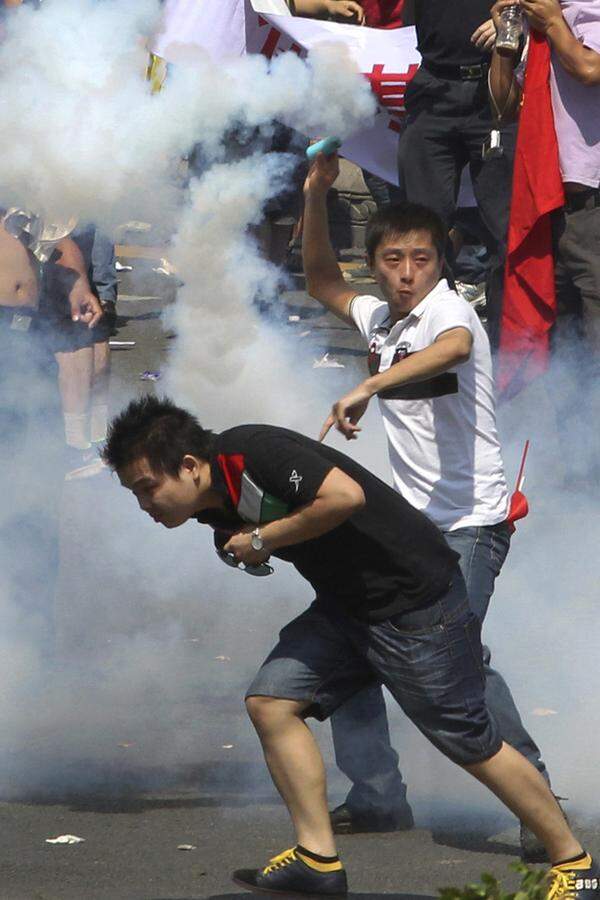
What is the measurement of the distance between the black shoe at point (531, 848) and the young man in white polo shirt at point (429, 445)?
17cm

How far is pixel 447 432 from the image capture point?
4262 millimetres

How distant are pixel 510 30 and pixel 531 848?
10.0 ft

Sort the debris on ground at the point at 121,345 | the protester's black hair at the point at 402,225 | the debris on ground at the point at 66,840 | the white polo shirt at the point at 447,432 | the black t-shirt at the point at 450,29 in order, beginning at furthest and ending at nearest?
the debris on ground at the point at 121,345, the black t-shirt at the point at 450,29, the protester's black hair at the point at 402,225, the white polo shirt at the point at 447,432, the debris on ground at the point at 66,840

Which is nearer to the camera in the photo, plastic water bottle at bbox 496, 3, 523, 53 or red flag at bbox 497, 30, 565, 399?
plastic water bottle at bbox 496, 3, 523, 53

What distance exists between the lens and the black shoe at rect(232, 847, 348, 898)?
12.1 ft

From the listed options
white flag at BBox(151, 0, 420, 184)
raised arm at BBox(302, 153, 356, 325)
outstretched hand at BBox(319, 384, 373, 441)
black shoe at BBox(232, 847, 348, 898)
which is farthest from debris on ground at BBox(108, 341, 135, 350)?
black shoe at BBox(232, 847, 348, 898)

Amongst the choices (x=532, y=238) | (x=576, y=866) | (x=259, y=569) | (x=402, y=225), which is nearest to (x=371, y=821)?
(x=576, y=866)

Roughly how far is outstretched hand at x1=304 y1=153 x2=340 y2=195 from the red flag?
149 cm

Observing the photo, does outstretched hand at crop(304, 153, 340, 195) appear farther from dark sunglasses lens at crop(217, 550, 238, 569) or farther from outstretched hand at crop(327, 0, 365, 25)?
outstretched hand at crop(327, 0, 365, 25)

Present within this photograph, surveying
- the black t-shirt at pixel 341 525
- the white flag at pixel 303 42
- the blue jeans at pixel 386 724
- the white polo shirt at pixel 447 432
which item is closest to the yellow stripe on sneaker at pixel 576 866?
the blue jeans at pixel 386 724

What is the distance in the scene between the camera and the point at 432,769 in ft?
15.2

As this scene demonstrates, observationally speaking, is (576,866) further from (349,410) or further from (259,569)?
(349,410)

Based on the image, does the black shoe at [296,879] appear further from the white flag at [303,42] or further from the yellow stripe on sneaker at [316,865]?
the white flag at [303,42]

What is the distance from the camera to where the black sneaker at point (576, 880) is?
361 centimetres
